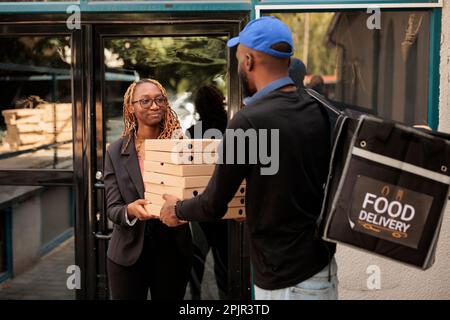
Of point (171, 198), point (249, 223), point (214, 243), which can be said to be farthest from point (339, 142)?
Result: point (214, 243)

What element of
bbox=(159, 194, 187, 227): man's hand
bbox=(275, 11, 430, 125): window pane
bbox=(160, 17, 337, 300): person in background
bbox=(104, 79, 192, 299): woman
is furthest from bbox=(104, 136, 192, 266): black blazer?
bbox=(275, 11, 430, 125): window pane

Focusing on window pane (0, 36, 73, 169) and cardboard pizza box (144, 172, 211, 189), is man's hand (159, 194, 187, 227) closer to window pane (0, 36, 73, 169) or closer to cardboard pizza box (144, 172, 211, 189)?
cardboard pizza box (144, 172, 211, 189)

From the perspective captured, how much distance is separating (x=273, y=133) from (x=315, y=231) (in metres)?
0.43

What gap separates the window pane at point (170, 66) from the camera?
14.8ft

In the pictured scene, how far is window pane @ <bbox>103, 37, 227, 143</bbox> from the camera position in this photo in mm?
4520

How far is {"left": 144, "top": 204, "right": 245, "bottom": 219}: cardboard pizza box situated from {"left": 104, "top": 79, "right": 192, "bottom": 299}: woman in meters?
0.25

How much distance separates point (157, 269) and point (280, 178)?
135 centimetres

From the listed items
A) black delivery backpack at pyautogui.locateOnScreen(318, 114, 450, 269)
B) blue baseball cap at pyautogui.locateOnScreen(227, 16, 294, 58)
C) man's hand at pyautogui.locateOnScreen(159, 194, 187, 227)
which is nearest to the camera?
black delivery backpack at pyautogui.locateOnScreen(318, 114, 450, 269)

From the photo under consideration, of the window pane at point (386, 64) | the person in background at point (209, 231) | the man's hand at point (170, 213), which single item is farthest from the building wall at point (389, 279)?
the man's hand at point (170, 213)

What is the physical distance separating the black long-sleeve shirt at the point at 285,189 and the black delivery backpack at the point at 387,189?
0.24 ft

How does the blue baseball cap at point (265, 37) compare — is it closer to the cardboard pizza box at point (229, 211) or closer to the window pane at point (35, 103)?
the cardboard pizza box at point (229, 211)

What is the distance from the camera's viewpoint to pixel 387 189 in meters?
2.42

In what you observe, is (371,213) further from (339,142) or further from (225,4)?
(225,4)

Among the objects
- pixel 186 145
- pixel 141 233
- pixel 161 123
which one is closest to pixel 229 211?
A: pixel 186 145
